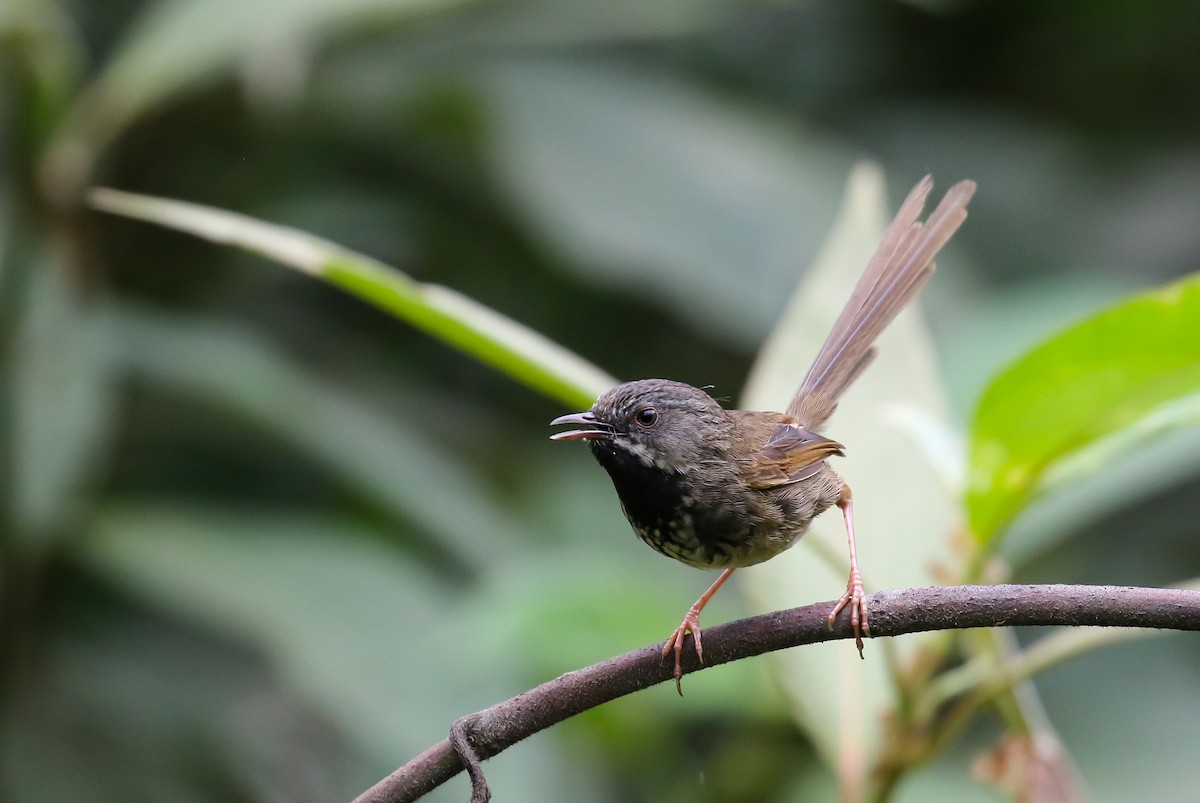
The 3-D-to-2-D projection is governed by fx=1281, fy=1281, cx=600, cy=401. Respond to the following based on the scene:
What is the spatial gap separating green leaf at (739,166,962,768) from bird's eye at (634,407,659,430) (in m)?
0.28

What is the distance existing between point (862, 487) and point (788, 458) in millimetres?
243

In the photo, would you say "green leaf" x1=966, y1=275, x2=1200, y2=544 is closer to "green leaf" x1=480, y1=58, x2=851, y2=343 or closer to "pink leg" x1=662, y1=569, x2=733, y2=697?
"pink leg" x1=662, y1=569, x2=733, y2=697

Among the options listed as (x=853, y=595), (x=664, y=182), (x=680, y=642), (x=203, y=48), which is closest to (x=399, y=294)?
(x=680, y=642)

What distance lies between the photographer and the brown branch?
1.41 meters

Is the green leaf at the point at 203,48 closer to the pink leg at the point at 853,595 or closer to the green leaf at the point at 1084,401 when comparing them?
the pink leg at the point at 853,595

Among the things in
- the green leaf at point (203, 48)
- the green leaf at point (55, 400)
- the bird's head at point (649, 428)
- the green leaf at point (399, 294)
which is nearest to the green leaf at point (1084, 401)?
the bird's head at point (649, 428)

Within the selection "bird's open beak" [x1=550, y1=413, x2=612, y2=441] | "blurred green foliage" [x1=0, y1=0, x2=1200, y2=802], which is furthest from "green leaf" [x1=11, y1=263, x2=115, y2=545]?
"bird's open beak" [x1=550, y1=413, x2=612, y2=441]

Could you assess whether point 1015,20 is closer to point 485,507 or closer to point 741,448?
point 485,507

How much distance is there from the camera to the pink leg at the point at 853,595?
1629 mm

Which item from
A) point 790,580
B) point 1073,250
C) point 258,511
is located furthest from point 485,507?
point 1073,250

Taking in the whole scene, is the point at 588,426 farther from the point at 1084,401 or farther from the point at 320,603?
the point at 320,603

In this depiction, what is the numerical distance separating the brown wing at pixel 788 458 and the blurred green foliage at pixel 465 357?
0.17 meters

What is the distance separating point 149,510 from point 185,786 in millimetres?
927

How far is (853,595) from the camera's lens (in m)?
2.02
